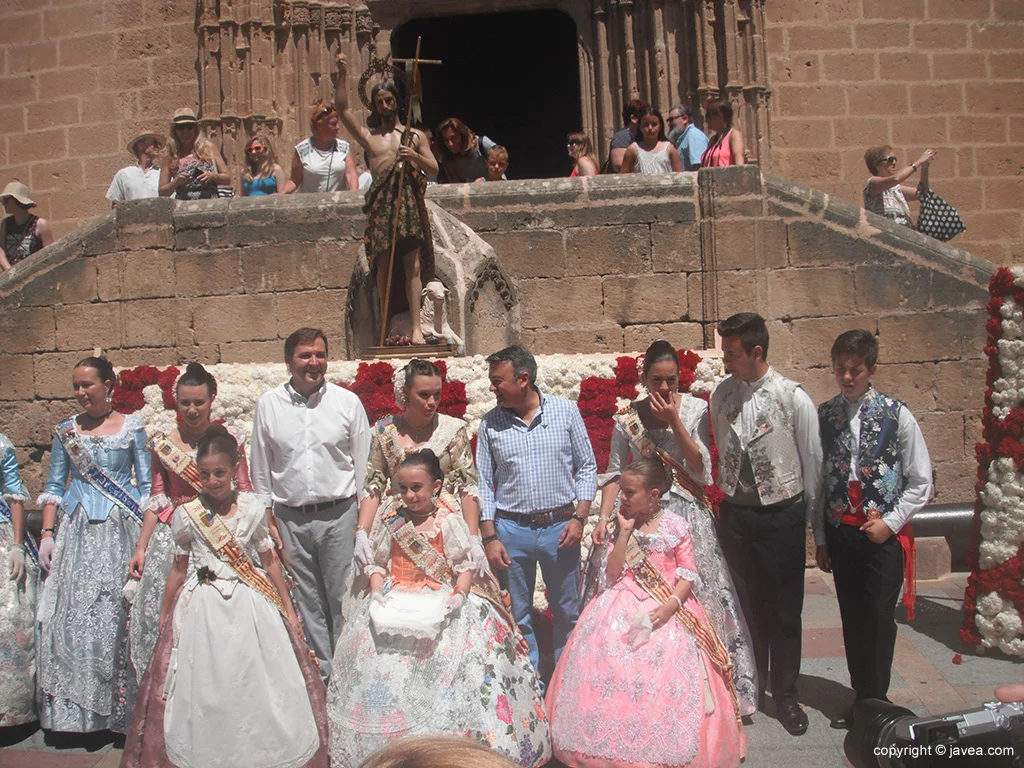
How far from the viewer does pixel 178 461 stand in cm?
481

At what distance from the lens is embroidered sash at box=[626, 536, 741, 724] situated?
4273 mm

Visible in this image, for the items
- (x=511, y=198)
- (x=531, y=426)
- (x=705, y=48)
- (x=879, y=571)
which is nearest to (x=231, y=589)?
(x=531, y=426)

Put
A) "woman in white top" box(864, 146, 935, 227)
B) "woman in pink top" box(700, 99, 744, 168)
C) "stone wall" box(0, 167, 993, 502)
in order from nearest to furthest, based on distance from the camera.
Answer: "stone wall" box(0, 167, 993, 502) < "woman in white top" box(864, 146, 935, 227) < "woman in pink top" box(700, 99, 744, 168)

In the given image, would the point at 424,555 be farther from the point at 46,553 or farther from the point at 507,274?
the point at 507,274

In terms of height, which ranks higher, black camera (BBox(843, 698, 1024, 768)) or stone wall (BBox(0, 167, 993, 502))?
stone wall (BBox(0, 167, 993, 502))

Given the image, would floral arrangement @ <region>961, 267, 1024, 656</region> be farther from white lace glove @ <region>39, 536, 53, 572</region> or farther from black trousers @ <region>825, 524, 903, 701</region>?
white lace glove @ <region>39, 536, 53, 572</region>

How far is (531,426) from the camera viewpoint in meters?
5.00

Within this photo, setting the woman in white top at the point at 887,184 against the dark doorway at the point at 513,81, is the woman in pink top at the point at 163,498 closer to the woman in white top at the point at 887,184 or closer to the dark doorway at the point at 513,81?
the woman in white top at the point at 887,184

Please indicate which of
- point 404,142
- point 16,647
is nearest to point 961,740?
point 16,647

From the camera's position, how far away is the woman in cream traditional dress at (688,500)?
4715 mm

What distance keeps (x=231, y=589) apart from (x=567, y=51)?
14933mm

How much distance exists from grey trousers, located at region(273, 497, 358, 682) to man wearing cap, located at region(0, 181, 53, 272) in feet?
20.5

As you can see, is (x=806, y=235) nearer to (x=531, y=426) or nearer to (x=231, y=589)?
(x=531, y=426)

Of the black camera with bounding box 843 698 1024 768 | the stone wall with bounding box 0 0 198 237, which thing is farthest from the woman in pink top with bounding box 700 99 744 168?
the black camera with bounding box 843 698 1024 768
